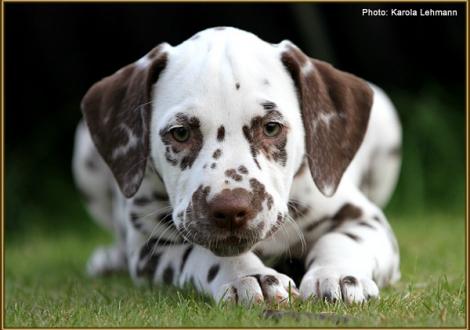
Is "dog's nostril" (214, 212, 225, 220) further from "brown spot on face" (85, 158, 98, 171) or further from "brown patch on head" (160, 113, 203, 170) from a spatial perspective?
"brown spot on face" (85, 158, 98, 171)

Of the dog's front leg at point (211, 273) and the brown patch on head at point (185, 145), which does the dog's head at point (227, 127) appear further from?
the dog's front leg at point (211, 273)

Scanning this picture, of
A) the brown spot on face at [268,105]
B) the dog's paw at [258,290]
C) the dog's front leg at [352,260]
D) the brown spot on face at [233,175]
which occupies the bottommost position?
the dog's front leg at [352,260]

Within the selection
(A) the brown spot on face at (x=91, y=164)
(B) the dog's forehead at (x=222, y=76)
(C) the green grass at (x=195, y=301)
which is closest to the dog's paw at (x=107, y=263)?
(C) the green grass at (x=195, y=301)

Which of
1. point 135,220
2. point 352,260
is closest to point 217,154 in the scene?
point 352,260

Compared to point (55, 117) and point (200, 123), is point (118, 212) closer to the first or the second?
point (200, 123)

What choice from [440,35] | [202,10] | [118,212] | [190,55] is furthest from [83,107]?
[440,35]

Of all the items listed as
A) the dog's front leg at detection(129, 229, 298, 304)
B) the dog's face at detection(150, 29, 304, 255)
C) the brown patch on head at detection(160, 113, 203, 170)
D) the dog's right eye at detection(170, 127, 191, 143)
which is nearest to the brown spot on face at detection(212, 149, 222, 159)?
the dog's face at detection(150, 29, 304, 255)
